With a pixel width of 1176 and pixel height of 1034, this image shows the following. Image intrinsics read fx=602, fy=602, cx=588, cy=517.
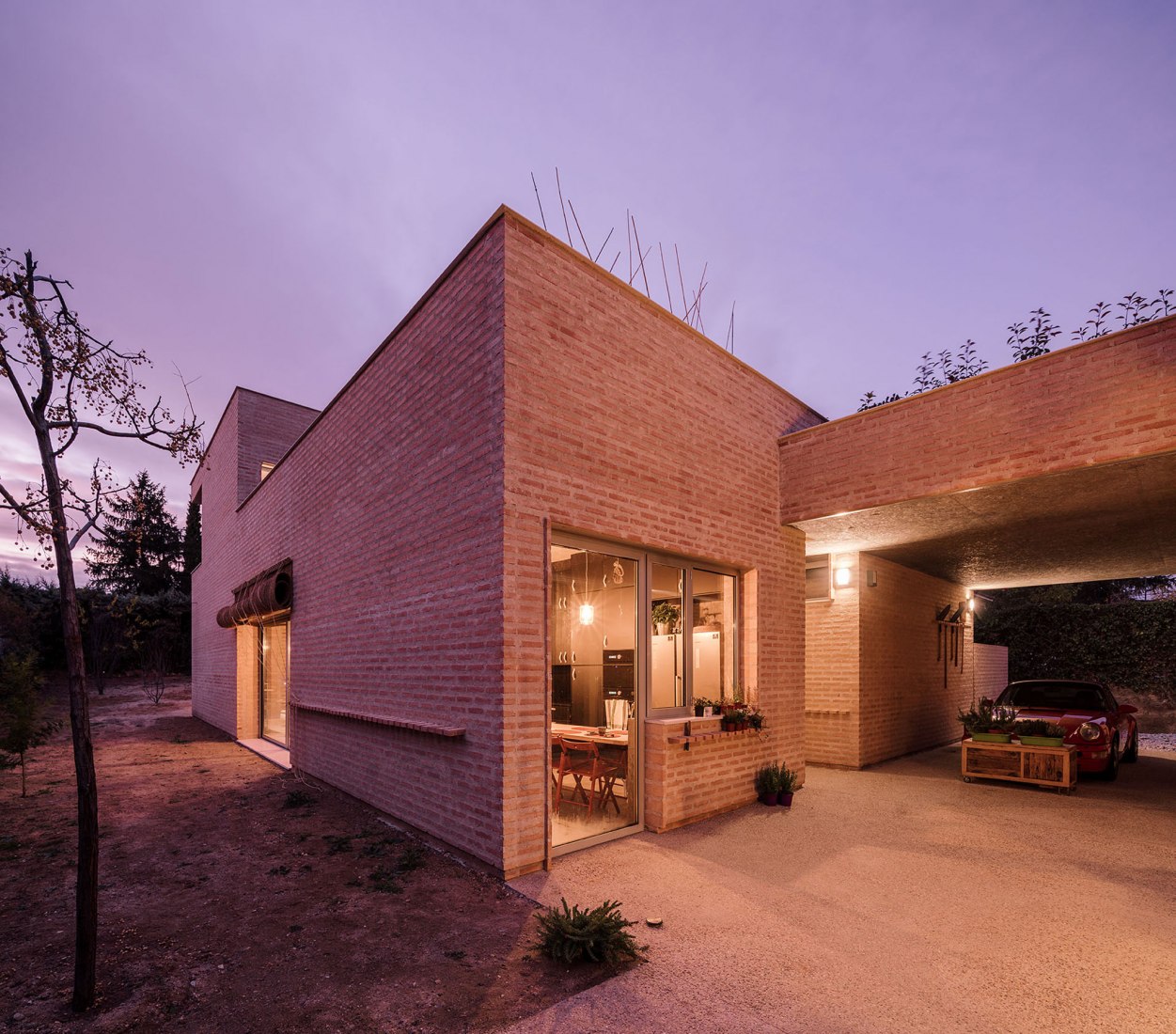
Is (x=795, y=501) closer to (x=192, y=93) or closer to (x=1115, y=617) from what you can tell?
(x=192, y=93)

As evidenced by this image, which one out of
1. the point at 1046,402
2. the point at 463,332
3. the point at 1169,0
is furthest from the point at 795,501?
the point at 1169,0

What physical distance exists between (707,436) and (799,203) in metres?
90.8

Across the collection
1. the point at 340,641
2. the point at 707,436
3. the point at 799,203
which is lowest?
the point at 340,641

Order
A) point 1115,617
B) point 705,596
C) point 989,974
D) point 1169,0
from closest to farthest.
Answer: point 989,974 < point 705,596 < point 1169,0 < point 1115,617

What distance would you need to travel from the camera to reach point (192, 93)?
6.32 meters

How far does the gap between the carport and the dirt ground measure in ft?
18.1

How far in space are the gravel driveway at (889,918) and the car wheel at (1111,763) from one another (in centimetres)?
188

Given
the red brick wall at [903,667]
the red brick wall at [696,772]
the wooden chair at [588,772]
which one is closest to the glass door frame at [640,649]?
the red brick wall at [696,772]

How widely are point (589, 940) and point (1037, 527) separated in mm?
7711

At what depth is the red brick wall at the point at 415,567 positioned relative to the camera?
4809mm

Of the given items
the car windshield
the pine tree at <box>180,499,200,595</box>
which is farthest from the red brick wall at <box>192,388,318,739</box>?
the pine tree at <box>180,499,200,595</box>

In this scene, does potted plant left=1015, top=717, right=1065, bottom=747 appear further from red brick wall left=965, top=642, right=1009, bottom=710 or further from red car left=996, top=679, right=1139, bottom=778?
red brick wall left=965, top=642, right=1009, bottom=710

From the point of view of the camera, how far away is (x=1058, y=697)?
9570 millimetres

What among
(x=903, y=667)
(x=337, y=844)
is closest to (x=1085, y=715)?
(x=903, y=667)
